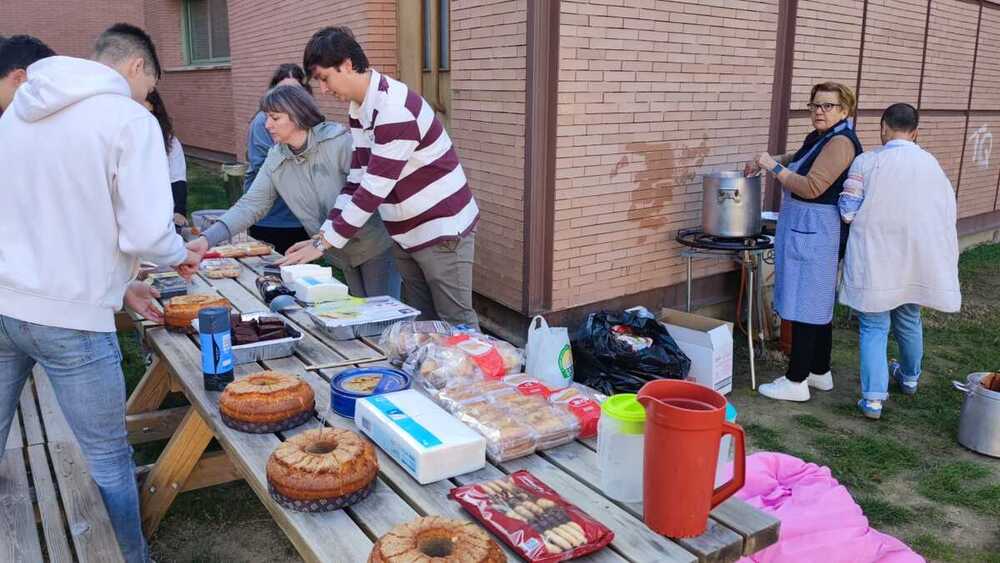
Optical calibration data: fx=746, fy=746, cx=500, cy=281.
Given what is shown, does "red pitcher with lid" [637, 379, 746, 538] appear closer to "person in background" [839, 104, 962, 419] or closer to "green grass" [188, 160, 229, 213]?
"person in background" [839, 104, 962, 419]

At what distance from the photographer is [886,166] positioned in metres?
4.47

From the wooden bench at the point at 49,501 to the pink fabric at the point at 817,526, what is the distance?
2156mm

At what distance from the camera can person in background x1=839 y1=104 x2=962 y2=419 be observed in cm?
449

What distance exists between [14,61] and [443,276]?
2027 mm

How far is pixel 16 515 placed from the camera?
8.36ft

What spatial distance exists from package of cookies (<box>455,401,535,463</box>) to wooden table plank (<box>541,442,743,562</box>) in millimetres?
83

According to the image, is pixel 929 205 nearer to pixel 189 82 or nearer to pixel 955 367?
pixel 955 367

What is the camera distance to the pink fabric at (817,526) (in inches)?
104

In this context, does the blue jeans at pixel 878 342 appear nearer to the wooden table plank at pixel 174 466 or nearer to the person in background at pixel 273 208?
the person in background at pixel 273 208

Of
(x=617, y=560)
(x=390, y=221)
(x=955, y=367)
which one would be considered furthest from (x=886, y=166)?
(x=617, y=560)

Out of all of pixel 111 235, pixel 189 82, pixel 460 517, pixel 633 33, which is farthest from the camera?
pixel 189 82

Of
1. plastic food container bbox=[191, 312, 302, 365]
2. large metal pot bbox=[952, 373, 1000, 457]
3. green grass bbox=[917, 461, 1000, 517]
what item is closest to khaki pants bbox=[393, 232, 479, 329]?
plastic food container bbox=[191, 312, 302, 365]

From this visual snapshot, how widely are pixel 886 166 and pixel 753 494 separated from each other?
2503 mm

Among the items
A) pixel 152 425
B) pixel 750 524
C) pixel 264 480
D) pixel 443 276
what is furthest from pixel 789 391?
pixel 264 480
